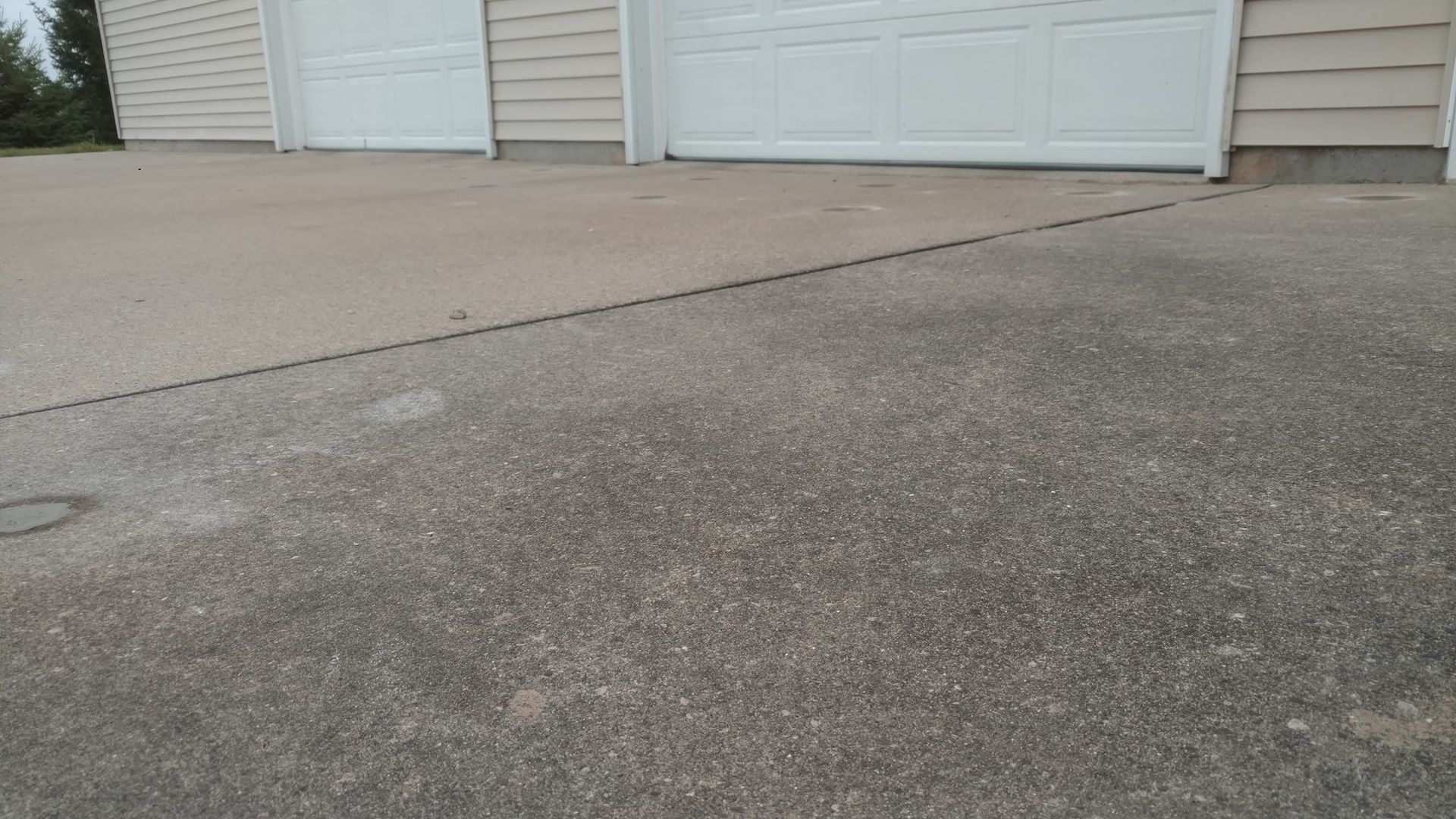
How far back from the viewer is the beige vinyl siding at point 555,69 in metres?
7.13

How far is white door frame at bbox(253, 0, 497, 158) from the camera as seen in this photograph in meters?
10.2

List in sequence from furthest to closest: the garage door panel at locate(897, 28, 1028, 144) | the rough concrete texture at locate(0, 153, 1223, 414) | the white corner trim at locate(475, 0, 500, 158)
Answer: the white corner trim at locate(475, 0, 500, 158) → the garage door panel at locate(897, 28, 1028, 144) → the rough concrete texture at locate(0, 153, 1223, 414)

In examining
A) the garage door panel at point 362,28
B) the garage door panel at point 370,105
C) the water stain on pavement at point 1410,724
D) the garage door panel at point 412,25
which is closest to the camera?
the water stain on pavement at point 1410,724

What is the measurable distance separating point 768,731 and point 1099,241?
2.75 meters

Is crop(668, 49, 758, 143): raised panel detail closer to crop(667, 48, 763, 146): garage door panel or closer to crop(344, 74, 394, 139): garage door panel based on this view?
crop(667, 48, 763, 146): garage door panel

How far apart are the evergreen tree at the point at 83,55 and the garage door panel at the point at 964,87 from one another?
12973 millimetres

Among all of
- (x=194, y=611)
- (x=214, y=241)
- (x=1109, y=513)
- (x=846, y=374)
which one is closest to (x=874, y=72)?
(x=214, y=241)

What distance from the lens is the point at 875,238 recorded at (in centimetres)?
358

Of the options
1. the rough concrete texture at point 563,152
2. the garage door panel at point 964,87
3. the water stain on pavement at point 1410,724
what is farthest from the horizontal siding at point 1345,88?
the water stain on pavement at point 1410,724

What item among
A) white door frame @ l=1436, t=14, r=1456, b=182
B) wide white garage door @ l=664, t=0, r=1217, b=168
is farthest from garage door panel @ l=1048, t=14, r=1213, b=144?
white door frame @ l=1436, t=14, r=1456, b=182

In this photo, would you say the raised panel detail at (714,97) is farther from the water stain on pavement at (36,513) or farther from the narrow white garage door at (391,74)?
the water stain on pavement at (36,513)

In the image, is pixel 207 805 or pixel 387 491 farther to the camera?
pixel 387 491

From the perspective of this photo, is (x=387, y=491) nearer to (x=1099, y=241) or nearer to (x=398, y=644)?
(x=398, y=644)

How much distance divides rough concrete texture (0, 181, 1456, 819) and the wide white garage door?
3.09 metres
